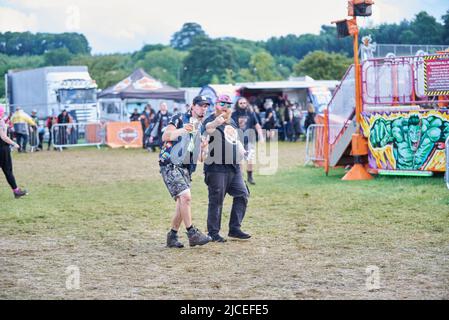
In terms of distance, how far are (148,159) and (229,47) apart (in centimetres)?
7481

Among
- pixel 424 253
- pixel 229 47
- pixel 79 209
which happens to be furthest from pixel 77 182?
pixel 229 47

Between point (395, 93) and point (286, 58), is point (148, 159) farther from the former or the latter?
point (286, 58)

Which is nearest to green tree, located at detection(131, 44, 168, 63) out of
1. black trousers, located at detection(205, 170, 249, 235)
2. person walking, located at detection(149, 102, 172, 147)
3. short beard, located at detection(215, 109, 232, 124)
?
person walking, located at detection(149, 102, 172, 147)

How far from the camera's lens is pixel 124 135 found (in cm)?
3297

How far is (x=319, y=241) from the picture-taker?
9.48 meters

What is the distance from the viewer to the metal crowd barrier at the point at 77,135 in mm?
32469

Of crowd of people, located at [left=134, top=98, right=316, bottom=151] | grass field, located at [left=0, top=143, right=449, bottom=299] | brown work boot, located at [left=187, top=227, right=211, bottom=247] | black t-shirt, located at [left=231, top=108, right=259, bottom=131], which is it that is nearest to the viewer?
grass field, located at [left=0, top=143, right=449, bottom=299]

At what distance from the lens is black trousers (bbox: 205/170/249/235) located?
9547 mm

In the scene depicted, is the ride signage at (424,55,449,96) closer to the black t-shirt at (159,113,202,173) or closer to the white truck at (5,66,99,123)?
the black t-shirt at (159,113,202,173)

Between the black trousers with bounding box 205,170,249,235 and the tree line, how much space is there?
2331 cm

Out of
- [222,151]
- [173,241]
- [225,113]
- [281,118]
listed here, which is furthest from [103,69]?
[173,241]

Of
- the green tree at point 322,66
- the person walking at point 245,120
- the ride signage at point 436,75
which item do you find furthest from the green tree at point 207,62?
the ride signage at point 436,75

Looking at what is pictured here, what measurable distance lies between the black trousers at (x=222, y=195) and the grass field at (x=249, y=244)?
1.16 ft

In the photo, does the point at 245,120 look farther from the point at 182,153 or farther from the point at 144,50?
the point at 144,50
